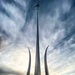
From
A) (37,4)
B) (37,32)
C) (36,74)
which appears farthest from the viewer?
(37,4)

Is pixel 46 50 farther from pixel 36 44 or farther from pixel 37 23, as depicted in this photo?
pixel 37 23

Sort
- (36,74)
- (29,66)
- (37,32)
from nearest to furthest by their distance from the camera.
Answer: (36,74)
(29,66)
(37,32)

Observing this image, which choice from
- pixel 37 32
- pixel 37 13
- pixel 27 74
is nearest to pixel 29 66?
pixel 27 74

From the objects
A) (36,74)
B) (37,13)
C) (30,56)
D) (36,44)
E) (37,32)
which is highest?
(37,13)

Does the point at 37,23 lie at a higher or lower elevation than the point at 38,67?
higher

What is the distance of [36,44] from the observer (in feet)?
194

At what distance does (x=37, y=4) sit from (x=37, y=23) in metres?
8.23

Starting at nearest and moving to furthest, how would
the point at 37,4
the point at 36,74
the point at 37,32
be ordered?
the point at 36,74 → the point at 37,32 → the point at 37,4

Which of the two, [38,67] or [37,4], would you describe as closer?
[38,67]

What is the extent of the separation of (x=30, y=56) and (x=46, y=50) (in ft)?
19.2

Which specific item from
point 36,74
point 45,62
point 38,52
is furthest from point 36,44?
point 36,74

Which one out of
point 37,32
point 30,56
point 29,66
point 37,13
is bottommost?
point 29,66

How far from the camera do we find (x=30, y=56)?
5791cm

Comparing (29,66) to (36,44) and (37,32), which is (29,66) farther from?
(37,32)
